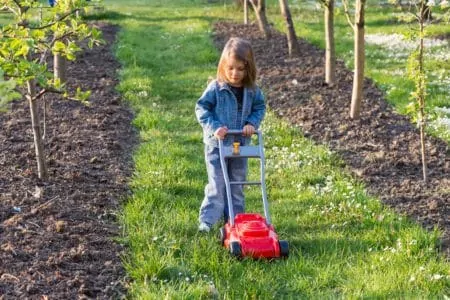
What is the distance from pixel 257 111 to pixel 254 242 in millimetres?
1309

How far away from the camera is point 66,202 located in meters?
6.44

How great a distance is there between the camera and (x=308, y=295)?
4.99 metres

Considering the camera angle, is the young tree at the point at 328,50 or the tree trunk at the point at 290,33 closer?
the young tree at the point at 328,50

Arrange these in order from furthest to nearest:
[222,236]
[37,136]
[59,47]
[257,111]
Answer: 1. [37,136]
2. [257,111]
3. [59,47]
4. [222,236]

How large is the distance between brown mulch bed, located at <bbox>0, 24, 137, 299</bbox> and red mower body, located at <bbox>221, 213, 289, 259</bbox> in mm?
880

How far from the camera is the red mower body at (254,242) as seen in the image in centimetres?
546

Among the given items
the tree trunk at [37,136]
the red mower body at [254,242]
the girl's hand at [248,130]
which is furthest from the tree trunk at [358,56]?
the tree trunk at [37,136]

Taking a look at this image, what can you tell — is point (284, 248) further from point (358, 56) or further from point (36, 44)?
point (358, 56)

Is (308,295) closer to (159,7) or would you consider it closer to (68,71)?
(68,71)

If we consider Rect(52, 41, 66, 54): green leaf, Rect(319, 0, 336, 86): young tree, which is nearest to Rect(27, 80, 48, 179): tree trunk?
Rect(52, 41, 66, 54): green leaf

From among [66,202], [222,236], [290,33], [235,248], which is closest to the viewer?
[235,248]

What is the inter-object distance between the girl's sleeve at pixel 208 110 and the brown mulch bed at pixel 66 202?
1160 millimetres

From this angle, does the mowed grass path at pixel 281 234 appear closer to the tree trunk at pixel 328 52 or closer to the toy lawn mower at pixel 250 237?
the toy lawn mower at pixel 250 237

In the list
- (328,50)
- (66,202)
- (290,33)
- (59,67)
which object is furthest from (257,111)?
(290,33)
